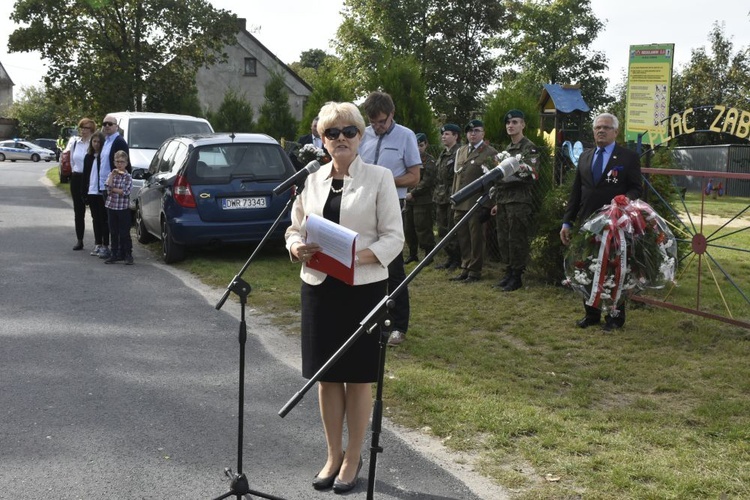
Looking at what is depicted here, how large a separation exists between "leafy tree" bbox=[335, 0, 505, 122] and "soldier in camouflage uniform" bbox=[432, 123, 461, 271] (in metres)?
39.1

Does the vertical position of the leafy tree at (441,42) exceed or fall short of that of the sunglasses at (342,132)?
it exceeds it

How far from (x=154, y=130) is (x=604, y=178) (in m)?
11.7

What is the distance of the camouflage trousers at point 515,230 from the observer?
33.8 feet

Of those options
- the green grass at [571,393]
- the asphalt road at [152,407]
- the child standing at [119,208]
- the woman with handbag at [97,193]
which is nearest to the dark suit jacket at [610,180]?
the green grass at [571,393]

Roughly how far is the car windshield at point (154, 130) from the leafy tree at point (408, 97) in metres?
4.18

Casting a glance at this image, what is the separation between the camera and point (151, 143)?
17641 mm

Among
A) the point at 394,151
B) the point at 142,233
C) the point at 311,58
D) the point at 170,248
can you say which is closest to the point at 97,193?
the point at 170,248

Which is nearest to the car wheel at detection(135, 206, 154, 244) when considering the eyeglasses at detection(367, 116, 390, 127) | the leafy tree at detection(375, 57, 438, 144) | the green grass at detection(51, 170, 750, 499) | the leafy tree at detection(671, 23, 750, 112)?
the leafy tree at detection(375, 57, 438, 144)

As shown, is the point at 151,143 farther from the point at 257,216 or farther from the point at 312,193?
the point at 312,193

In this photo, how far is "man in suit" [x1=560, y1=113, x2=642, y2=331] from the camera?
319 inches

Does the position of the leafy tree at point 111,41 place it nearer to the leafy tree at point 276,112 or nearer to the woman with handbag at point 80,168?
the leafy tree at point 276,112

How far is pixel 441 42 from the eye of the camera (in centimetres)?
5225

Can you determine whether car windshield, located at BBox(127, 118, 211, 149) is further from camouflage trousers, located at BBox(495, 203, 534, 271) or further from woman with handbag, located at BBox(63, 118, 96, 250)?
camouflage trousers, located at BBox(495, 203, 534, 271)

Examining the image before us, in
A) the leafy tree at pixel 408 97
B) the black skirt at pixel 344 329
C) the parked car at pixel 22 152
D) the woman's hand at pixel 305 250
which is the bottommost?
the parked car at pixel 22 152
